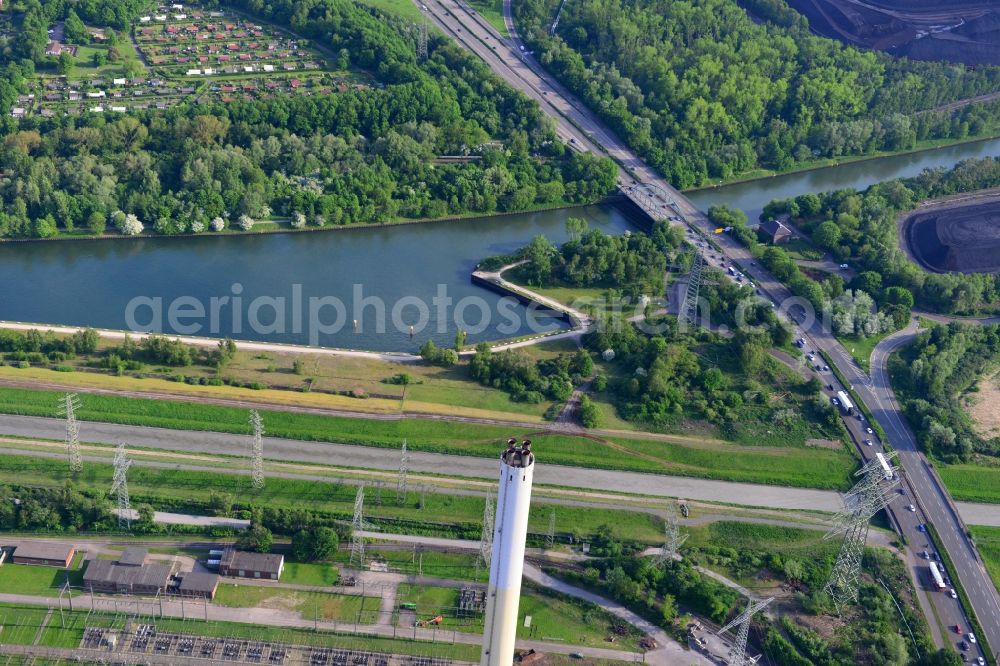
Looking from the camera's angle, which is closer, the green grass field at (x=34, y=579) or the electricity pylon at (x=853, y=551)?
the green grass field at (x=34, y=579)

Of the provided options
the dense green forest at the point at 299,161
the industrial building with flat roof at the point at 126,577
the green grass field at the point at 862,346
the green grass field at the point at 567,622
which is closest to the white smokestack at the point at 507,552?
the green grass field at the point at 567,622

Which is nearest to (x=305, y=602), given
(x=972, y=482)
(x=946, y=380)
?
(x=972, y=482)

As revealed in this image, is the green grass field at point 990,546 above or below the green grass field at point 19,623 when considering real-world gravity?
above

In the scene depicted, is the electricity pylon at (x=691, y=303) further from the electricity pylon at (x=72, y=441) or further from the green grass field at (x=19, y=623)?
the green grass field at (x=19, y=623)

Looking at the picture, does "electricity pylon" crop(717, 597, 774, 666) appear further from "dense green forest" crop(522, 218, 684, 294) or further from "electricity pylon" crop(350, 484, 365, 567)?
"dense green forest" crop(522, 218, 684, 294)

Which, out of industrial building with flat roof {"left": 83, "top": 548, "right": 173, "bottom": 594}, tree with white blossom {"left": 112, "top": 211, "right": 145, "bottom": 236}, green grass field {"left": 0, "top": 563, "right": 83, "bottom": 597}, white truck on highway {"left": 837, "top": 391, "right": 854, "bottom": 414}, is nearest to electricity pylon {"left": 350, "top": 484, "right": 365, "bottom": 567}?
industrial building with flat roof {"left": 83, "top": 548, "right": 173, "bottom": 594}

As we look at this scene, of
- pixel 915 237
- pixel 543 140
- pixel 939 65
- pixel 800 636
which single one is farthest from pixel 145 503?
pixel 939 65

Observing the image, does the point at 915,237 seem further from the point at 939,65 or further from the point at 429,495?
the point at 429,495
